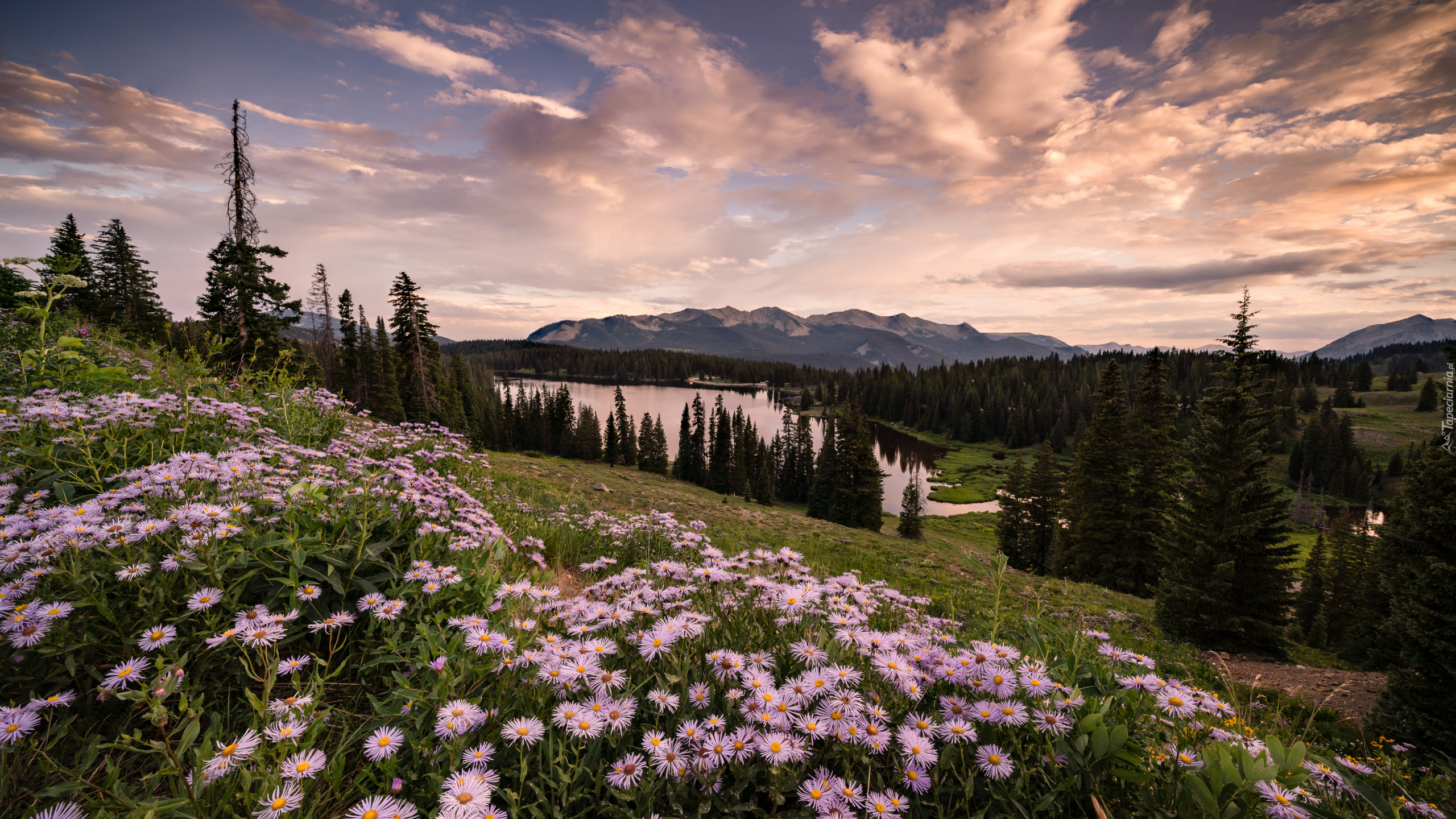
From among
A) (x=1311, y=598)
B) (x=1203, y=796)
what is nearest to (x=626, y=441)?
(x=1311, y=598)

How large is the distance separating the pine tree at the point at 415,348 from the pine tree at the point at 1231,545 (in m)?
41.5

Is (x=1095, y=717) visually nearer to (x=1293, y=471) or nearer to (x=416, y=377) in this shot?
(x=416, y=377)

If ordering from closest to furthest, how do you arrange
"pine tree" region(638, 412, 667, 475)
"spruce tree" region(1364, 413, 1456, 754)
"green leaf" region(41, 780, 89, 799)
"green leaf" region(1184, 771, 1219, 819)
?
"green leaf" region(41, 780, 89, 799) → "green leaf" region(1184, 771, 1219, 819) → "spruce tree" region(1364, 413, 1456, 754) → "pine tree" region(638, 412, 667, 475)

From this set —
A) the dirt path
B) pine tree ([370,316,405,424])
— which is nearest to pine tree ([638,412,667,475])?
pine tree ([370,316,405,424])

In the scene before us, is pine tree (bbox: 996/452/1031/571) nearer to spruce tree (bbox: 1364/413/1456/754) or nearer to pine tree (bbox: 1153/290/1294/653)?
pine tree (bbox: 1153/290/1294/653)

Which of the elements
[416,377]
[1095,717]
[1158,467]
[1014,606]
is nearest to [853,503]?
[1158,467]

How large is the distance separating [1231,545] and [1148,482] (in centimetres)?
1106

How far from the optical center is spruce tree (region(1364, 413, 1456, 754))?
28.3 ft

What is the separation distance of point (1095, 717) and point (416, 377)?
4394cm

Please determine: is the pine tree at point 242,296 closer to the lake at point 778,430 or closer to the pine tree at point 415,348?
the pine tree at point 415,348

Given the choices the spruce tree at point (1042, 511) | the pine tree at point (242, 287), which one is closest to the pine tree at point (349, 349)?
the pine tree at point (242, 287)

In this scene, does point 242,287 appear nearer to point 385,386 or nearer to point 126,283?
point 385,386

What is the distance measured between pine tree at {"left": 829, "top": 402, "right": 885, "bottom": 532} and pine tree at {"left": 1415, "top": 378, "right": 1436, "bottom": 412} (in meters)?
154

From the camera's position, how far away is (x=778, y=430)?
9494 centimetres
